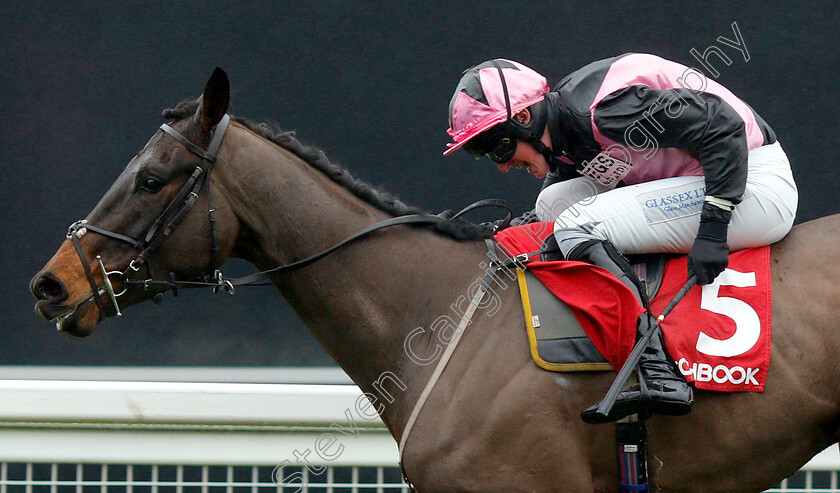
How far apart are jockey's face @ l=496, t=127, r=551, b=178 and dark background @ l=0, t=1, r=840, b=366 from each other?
3.99 ft

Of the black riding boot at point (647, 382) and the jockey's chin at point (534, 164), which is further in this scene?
the jockey's chin at point (534, 164)

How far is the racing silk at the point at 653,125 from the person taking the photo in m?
2.30

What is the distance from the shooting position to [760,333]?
2336mm

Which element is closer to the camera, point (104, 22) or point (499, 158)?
point (499, 158)

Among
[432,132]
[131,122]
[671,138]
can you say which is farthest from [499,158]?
[131,122]

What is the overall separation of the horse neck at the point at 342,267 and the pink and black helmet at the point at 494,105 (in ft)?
1.21

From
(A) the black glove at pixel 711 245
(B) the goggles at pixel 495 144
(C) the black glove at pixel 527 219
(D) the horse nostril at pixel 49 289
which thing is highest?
(B) the goggles at pixel 495 144

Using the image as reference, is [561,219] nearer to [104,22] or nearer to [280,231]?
[280,231]

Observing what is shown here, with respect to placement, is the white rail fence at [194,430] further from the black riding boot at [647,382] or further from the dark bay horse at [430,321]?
the black riding boot at [647,382]

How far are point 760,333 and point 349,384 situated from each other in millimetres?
1967

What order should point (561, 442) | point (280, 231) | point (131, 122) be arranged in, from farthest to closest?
point (131, 122) < point (280, 231) < point (561, 442)

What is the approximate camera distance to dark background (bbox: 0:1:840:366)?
3787mm

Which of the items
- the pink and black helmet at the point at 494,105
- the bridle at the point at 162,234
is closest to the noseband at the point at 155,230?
the bridle at the point at 162,234

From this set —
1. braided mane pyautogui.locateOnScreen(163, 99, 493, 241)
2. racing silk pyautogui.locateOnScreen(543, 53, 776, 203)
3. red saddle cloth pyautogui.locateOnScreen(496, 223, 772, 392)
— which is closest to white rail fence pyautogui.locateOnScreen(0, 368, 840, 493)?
braided mane pyautogui.locateOnScreen(163, 99, 493, 241)
